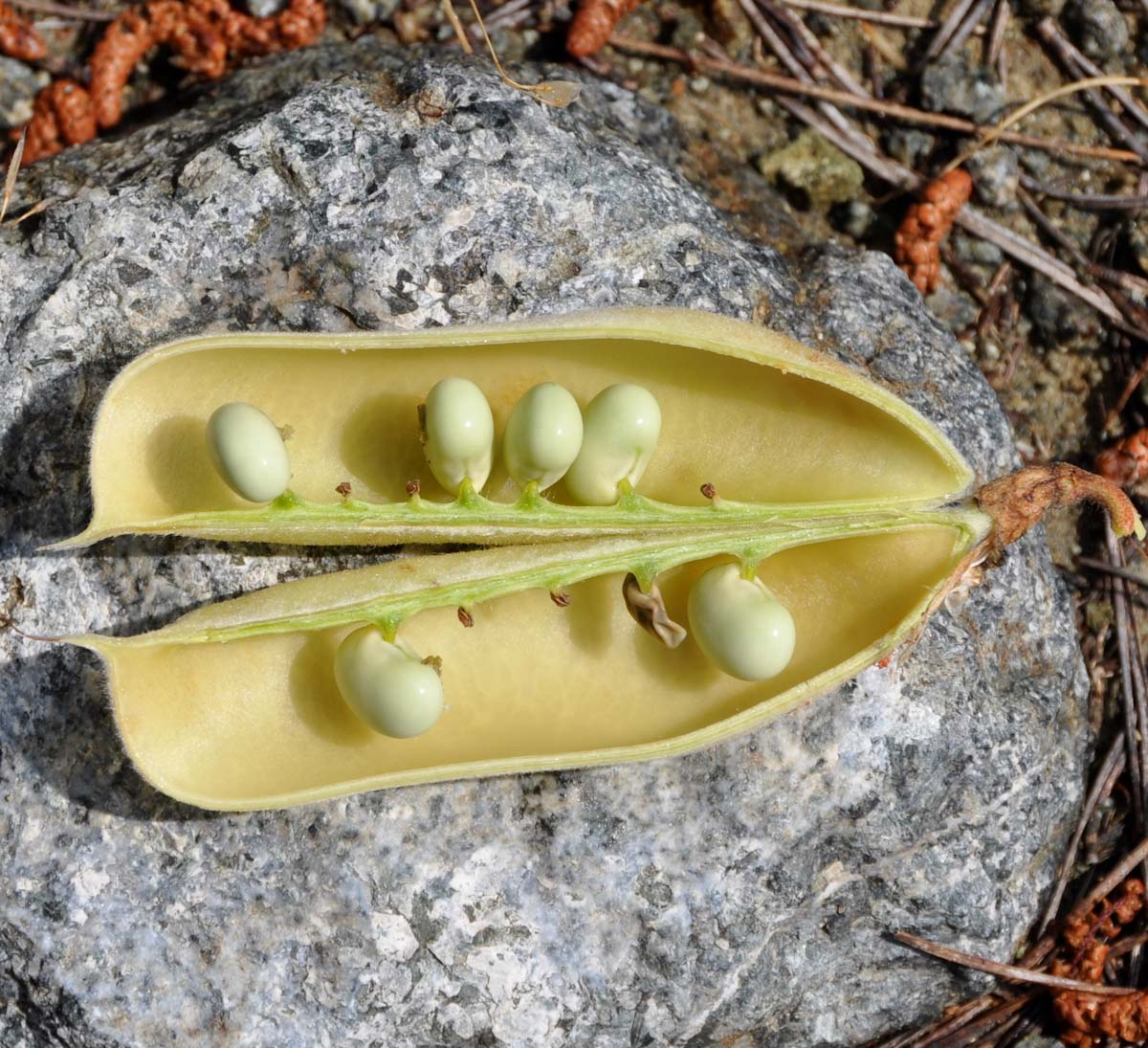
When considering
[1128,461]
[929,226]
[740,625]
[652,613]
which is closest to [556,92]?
[929,226]

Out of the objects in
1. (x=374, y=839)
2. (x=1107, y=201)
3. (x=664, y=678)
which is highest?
(x=1107, y=201)

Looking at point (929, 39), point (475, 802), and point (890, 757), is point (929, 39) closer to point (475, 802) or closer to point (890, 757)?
point (890, 757)

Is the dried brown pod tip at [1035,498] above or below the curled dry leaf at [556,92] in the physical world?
below

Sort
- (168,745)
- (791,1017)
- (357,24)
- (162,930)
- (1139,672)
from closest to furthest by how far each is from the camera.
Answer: (168,745) < (162,930) < (791,1017) < (1139,672) < (357,24)

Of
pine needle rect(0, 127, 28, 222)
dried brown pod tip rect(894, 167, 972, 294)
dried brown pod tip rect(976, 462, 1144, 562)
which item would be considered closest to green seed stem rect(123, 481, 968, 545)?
dried brown pod tip rect(976, 462, 1144, 562)

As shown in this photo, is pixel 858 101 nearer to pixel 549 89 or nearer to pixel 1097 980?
pixel 549 89

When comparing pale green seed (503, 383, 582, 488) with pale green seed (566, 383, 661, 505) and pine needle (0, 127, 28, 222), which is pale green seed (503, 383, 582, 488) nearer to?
pale green seed (566, 383, 661, 505)

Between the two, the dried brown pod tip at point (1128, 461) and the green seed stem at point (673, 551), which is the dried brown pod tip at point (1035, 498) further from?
the dried brown pod tip at point (1128, 461)

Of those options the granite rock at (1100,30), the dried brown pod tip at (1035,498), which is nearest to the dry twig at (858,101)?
the granite rock at (1100,30)

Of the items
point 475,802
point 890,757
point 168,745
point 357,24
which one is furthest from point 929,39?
point 168,745
